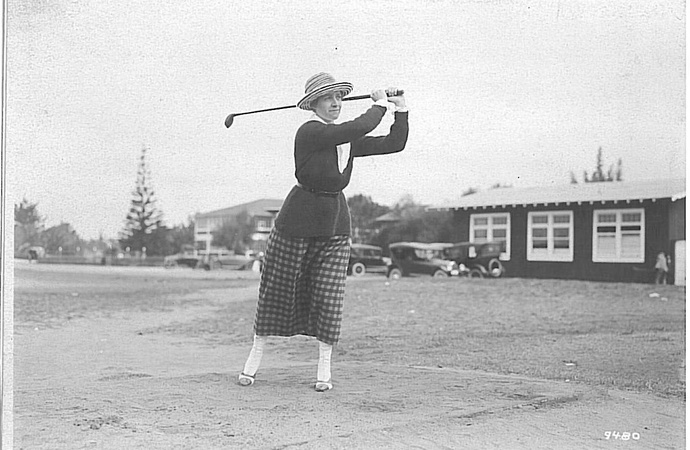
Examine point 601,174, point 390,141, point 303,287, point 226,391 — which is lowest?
point 226,391

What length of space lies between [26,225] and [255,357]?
107 centimetres

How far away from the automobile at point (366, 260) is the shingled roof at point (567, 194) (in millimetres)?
331

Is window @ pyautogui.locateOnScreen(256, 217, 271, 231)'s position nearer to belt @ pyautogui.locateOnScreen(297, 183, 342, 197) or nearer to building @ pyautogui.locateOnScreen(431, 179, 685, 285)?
belt @ pyautogui.locateOnScreen(297, 183, 342, 197)

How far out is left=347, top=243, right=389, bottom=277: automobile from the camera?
12.8 feet

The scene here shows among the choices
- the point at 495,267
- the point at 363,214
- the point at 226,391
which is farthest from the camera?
the point at 495,267

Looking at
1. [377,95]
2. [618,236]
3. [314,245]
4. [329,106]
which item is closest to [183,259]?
[314,245]

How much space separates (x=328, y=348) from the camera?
3445 millimetres

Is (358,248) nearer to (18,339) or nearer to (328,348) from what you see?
(328,348)

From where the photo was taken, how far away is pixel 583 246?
12.9ft

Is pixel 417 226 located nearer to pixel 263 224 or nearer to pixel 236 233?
pixel 263 224

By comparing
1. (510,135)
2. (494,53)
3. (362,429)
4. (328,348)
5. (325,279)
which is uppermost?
(494,53)

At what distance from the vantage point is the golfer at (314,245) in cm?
340

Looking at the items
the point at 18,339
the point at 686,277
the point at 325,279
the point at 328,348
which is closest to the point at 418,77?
the point at 325,279

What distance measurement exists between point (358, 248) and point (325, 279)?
1.63 ft
